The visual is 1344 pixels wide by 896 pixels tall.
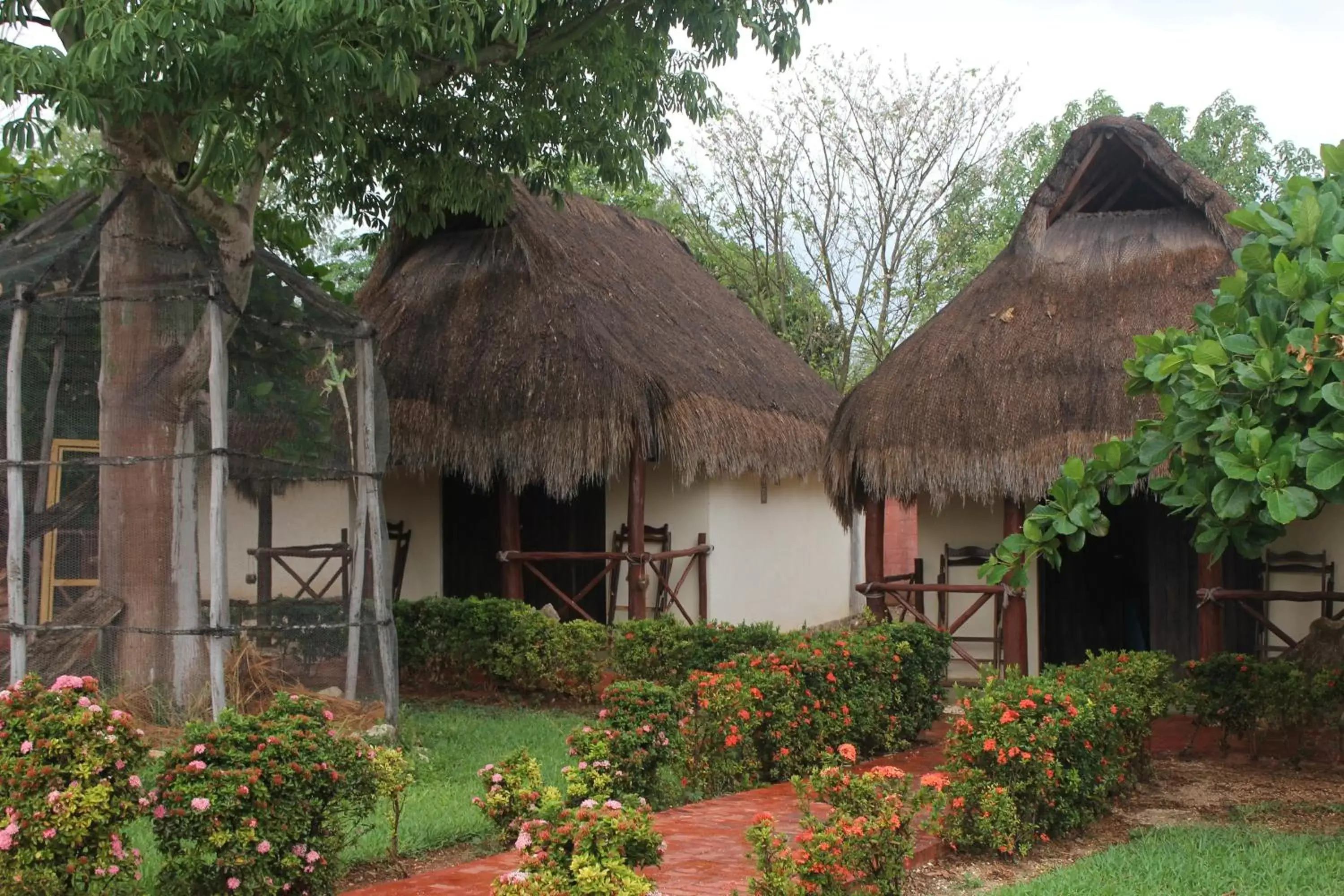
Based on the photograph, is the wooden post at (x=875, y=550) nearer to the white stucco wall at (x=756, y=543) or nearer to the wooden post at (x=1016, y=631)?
the wooden post at (x=1016, y=631)

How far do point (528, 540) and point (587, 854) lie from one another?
32.8 ft

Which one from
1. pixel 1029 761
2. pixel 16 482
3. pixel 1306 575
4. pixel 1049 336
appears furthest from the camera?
pixel 1049 336

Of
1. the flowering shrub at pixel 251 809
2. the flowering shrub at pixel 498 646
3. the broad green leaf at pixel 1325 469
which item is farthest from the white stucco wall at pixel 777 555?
the flowering shrub at pixel 251 809

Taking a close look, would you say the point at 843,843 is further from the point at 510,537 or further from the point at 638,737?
the point at 510,537

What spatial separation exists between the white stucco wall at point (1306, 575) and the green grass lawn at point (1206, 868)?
4.37m

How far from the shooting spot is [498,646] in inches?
442

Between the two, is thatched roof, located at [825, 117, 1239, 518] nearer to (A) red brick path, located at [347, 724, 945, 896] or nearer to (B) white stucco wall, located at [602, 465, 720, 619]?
(B) white stucco wall, located at [602, 465, 720, 619]

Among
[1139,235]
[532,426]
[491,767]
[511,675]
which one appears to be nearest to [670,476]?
[532,426]

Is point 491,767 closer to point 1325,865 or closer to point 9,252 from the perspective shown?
point 1325,865

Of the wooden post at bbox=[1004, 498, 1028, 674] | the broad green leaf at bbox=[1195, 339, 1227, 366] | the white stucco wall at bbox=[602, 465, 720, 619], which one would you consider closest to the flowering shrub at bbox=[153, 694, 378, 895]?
the broad green leaf at bbox=[1195, 339, 1227, 366]

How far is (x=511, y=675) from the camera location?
11211 mm

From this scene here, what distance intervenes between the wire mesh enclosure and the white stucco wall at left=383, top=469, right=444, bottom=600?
553 cm

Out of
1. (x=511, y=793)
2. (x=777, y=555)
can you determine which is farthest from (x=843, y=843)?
(x=777, y=555)

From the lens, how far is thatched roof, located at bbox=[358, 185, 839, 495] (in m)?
11.7
